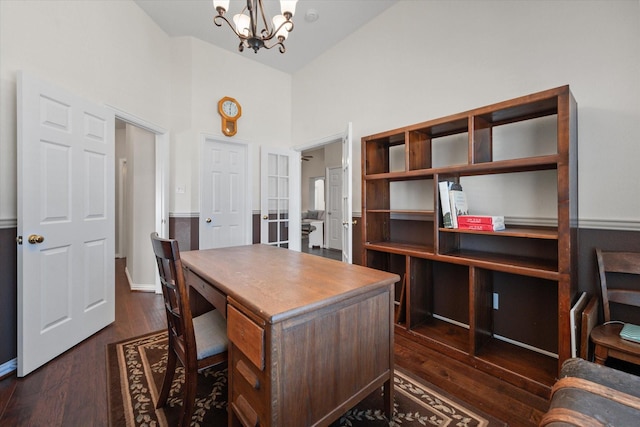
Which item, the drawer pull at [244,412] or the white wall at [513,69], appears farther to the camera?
the white wall at [513,69]

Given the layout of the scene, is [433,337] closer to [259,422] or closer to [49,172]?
[259,422]

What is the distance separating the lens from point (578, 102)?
1799 mm

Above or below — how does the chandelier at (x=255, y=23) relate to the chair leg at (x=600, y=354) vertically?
above

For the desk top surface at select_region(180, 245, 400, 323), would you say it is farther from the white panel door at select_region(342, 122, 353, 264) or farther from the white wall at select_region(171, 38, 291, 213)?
the white wall at select_region(171, 38, 291, 213)

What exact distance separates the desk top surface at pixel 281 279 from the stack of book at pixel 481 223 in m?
0.94

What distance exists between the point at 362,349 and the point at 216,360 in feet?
2.31

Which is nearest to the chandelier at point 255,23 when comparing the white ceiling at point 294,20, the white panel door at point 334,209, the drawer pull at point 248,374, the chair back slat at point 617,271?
the white ceiling at point 294,20

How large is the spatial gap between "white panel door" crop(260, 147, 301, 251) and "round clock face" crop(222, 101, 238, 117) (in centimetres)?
62

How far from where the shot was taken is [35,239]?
188cm

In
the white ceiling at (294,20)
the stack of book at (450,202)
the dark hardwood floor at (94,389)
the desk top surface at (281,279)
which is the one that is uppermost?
the white ceiling at (294,20)

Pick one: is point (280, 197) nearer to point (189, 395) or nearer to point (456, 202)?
point (456, 202)

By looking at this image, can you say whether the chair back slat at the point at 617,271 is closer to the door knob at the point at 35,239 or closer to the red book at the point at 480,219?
the red book at the point at 480,219

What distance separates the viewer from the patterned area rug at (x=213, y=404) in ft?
4.68

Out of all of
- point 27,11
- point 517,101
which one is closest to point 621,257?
point 517,101
